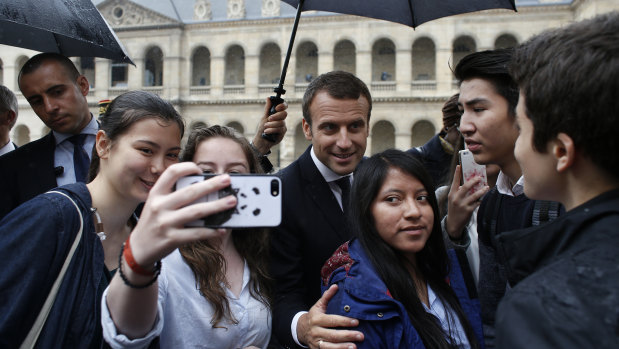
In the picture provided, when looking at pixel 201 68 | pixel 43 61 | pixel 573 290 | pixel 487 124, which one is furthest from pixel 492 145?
pixel 201 68

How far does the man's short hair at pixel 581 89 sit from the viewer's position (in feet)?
3.38

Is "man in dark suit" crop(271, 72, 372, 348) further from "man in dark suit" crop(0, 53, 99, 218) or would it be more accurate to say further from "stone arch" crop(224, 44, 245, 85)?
"stone arch" crop(224, 44, 245, 85)

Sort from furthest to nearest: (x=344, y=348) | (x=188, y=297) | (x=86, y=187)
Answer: (x=188, y=297)
(x=86, y=187)
(x=344, y=348)

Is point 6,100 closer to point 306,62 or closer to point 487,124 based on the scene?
point 487,124

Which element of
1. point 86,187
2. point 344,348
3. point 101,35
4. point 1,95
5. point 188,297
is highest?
point 101,35

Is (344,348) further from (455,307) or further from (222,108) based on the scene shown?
(222,108)

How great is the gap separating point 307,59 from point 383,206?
2494cm

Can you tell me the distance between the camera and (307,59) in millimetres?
25891

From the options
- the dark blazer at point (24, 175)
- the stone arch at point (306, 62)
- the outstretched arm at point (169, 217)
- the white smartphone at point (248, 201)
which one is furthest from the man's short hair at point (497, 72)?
the stone arch at point (306, 62)

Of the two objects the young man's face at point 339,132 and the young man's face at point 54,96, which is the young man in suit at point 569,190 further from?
the young man's face at point 54,96

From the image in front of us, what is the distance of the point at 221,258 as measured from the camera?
2.10 metres

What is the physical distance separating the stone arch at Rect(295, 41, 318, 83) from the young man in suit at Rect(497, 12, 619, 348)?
2515 centimetres

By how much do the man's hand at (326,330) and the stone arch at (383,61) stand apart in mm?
24137

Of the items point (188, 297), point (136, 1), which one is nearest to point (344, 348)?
point (188, 297)
